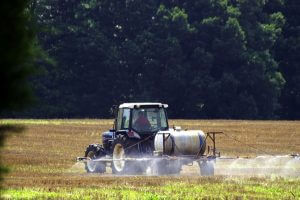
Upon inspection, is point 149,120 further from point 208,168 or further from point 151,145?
point 208,168

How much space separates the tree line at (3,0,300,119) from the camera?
72.0 metres

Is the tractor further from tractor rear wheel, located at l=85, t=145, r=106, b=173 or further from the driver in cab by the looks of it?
tractor rear wheel, located at l=85, t=145, r=106, b=173

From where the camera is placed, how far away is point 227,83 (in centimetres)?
7244

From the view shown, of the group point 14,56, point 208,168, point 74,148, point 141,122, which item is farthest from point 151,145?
point 14,56

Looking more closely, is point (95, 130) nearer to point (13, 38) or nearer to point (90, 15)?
point (90, 15)

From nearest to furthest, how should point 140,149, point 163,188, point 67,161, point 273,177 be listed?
point 163,188 → point 273,177 → point 140,149 → point 67,161

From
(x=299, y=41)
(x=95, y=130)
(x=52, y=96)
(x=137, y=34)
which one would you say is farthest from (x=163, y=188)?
(x=299, y=41)

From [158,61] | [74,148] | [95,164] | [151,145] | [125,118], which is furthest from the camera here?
[158,61]

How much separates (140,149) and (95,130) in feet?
78.6

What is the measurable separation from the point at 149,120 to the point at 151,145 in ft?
2.41

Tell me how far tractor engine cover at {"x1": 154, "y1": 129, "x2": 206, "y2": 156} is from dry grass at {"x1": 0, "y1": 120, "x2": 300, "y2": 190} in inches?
47.3

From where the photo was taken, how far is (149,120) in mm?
25281

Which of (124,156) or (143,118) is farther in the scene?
(143,118)

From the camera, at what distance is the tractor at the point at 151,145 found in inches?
951
